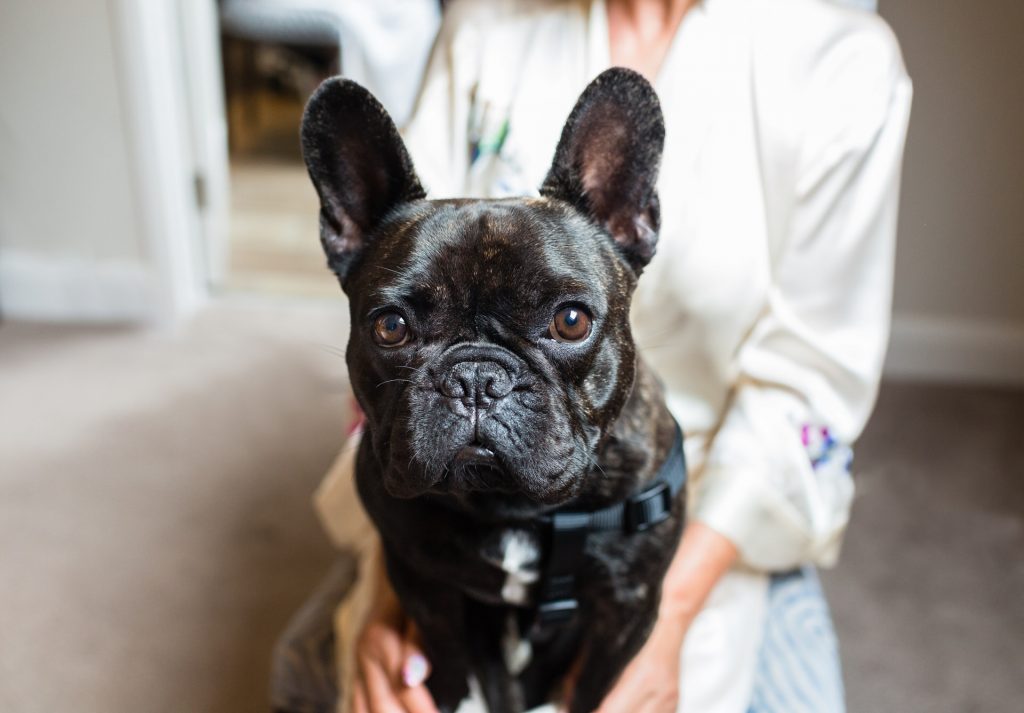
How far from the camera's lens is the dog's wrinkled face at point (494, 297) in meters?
0.74

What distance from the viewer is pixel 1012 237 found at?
1.82 meters

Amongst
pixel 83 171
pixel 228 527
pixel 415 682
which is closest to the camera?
pixel 415 682

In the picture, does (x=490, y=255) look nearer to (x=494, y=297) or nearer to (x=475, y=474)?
(x=494, y=297)

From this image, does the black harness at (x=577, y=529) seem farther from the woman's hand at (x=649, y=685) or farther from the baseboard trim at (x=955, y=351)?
the baseboard trim at (x=955, y=351)

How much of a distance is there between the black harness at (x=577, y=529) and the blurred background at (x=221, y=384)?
0.46 meters

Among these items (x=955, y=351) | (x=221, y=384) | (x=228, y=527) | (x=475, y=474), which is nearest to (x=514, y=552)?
(x=475, y=474)

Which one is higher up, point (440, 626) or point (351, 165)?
point (351, 165)

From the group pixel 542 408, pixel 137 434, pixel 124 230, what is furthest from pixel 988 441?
pixel 124 230

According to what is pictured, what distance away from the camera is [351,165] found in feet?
2.88

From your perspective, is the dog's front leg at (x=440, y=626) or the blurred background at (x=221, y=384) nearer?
the dog's front leg at (x=440, y=626)

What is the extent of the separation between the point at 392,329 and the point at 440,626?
0.33 meters

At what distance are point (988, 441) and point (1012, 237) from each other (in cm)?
61

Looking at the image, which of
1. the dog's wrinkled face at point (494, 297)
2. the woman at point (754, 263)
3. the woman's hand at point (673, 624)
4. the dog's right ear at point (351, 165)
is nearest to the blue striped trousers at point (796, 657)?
the woman at point (754, 263)

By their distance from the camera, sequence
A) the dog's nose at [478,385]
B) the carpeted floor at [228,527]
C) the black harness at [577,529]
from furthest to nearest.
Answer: the carpeted floor at [228,527] < the black harness at [577,529] < the dog's nose at [478,385]
